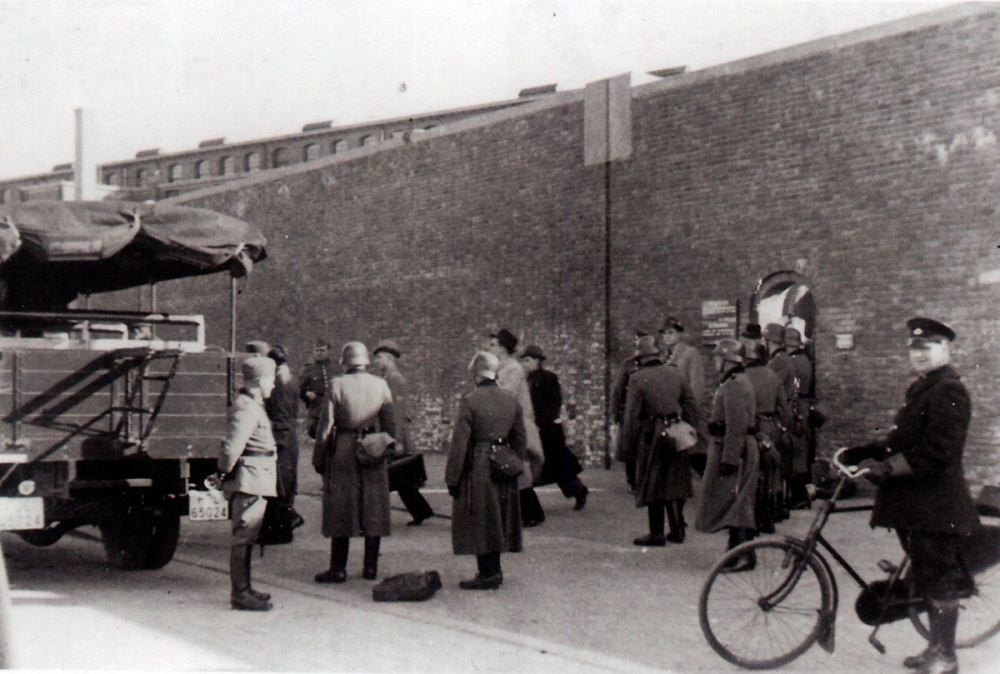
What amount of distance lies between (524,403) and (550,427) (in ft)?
5.15

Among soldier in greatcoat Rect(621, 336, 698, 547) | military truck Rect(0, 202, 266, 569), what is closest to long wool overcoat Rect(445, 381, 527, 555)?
military truck Rect(0, 202, 266, 569)

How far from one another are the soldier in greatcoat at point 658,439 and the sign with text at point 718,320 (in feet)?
15.2

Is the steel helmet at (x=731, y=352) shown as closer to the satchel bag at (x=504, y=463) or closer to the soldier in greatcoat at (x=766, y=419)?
the soldier in greatcoat at (x=766, y=419)

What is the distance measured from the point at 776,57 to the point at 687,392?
6.06m

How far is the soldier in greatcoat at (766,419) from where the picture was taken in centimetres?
916

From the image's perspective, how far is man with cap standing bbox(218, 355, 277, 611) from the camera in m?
6.86

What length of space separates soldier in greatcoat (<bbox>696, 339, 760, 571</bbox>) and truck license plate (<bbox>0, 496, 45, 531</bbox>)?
459 cm

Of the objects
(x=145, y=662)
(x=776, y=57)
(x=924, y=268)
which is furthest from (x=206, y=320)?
(x=145, y=662)

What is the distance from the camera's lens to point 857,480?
17.5ft

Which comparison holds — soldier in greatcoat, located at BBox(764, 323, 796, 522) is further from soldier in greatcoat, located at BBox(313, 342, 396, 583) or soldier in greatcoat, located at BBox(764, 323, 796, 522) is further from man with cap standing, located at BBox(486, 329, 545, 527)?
soldier in greatcoat, located at BBox(313, 342, 396, 583)

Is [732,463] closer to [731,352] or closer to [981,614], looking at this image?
[731,352]

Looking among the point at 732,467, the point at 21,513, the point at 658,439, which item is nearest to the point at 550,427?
the point at 658,439

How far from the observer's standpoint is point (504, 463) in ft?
24.6

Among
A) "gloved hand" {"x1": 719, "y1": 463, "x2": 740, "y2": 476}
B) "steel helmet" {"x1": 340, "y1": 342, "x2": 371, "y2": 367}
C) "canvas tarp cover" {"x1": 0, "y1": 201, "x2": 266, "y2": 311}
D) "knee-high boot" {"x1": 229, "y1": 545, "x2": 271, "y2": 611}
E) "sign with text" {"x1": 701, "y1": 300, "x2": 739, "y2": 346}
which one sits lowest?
"knee-high boot" {"x1": 229, "y1": 545, "x2": 271, "y2": 611}
